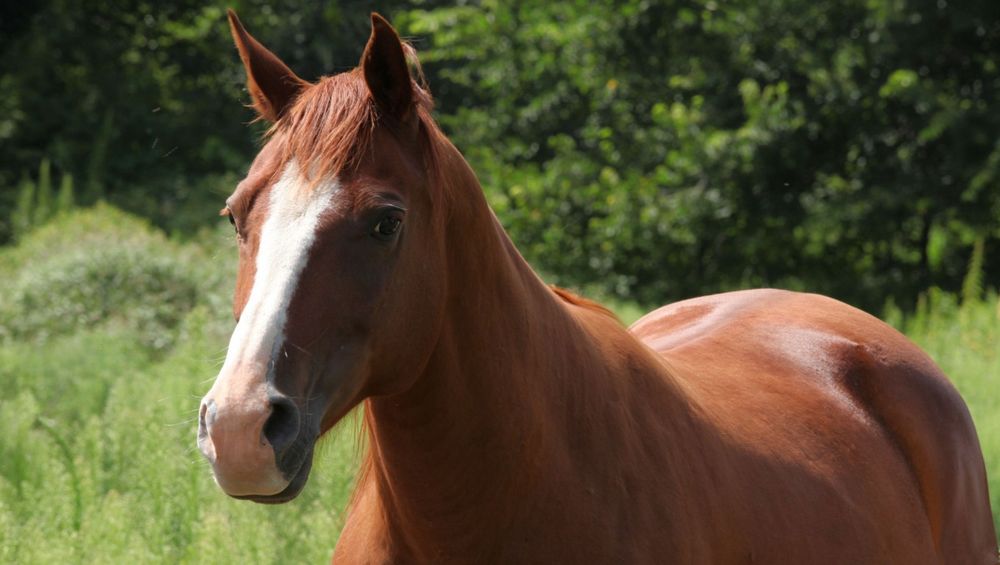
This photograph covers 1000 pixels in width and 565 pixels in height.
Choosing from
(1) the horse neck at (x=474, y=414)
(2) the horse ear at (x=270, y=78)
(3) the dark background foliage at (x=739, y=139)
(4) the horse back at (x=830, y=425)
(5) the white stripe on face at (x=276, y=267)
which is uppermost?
(2) the horse ear at (x=270, y=78)

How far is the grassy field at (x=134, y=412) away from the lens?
377 centimetres

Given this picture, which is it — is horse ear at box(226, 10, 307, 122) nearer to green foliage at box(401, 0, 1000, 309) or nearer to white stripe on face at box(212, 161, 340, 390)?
white stripe on face at box(212, 161, 340, 390)

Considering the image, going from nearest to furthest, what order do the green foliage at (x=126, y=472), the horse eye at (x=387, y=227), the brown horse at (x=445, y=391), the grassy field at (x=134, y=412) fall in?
the brown horse at (x=445, y=391) → the horse eye at (x=387, y=227) → the green foliage at (x=126, y=472) → the grassy field at (x=134, y=412)

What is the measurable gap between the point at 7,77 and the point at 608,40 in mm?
10048

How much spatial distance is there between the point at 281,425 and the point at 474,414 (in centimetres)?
53

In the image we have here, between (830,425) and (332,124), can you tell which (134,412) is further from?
(332,124)

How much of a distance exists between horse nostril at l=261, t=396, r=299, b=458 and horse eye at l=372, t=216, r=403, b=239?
1.18 ft

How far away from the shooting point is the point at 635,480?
2.47 meters

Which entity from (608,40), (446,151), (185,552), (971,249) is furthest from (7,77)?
(446,151)

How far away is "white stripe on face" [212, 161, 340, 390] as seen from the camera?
6.43 feet

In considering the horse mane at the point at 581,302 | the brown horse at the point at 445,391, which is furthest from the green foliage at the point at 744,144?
the brown horse at the point at 445,391

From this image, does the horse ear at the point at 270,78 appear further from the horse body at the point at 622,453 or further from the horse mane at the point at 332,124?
the horse body at the point at 622,453

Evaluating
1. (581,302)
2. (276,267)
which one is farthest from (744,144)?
(276,267)

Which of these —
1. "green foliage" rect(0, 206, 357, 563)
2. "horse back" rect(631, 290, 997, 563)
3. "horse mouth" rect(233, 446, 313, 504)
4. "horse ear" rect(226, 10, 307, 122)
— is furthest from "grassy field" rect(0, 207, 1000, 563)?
"horse back" rect(631, 290, 997, 563)
